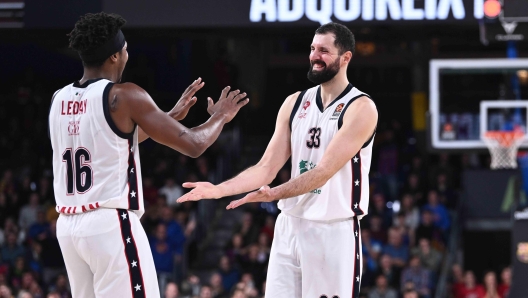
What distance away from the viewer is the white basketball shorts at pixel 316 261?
18.1 ft

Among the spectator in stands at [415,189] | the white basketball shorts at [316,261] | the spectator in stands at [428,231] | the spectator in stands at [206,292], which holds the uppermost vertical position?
the white basketball shorts at [316,261]

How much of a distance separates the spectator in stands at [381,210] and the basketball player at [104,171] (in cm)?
1038

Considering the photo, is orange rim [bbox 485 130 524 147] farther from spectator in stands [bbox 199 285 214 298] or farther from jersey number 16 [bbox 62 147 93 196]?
jersey number 16 [bbox 62 147 93 196]

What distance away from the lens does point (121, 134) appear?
5.07 metres

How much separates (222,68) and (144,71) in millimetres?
1973

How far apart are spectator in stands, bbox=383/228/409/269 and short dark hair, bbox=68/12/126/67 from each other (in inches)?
386

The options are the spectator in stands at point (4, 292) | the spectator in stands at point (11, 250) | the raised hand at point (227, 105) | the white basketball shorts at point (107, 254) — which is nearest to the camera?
the white basketball shorts at point (107, 254)

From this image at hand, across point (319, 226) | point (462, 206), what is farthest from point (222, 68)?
point (319, 226)

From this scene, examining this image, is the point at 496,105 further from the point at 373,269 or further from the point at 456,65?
the point at 373,269

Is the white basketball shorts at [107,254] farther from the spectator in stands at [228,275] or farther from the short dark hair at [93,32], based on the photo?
the spectator in stands at [228,275]

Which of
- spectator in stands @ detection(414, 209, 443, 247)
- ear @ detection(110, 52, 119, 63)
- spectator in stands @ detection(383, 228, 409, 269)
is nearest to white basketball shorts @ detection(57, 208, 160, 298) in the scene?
ear @ detection(110, 52, 119, 63)

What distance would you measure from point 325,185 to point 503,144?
721 centimetres

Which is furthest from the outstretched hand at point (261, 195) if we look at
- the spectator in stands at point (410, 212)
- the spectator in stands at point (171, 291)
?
the spectator in stands at point (410, 212)

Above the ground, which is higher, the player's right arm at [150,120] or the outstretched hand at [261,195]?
the player's right arm at [150,120]
